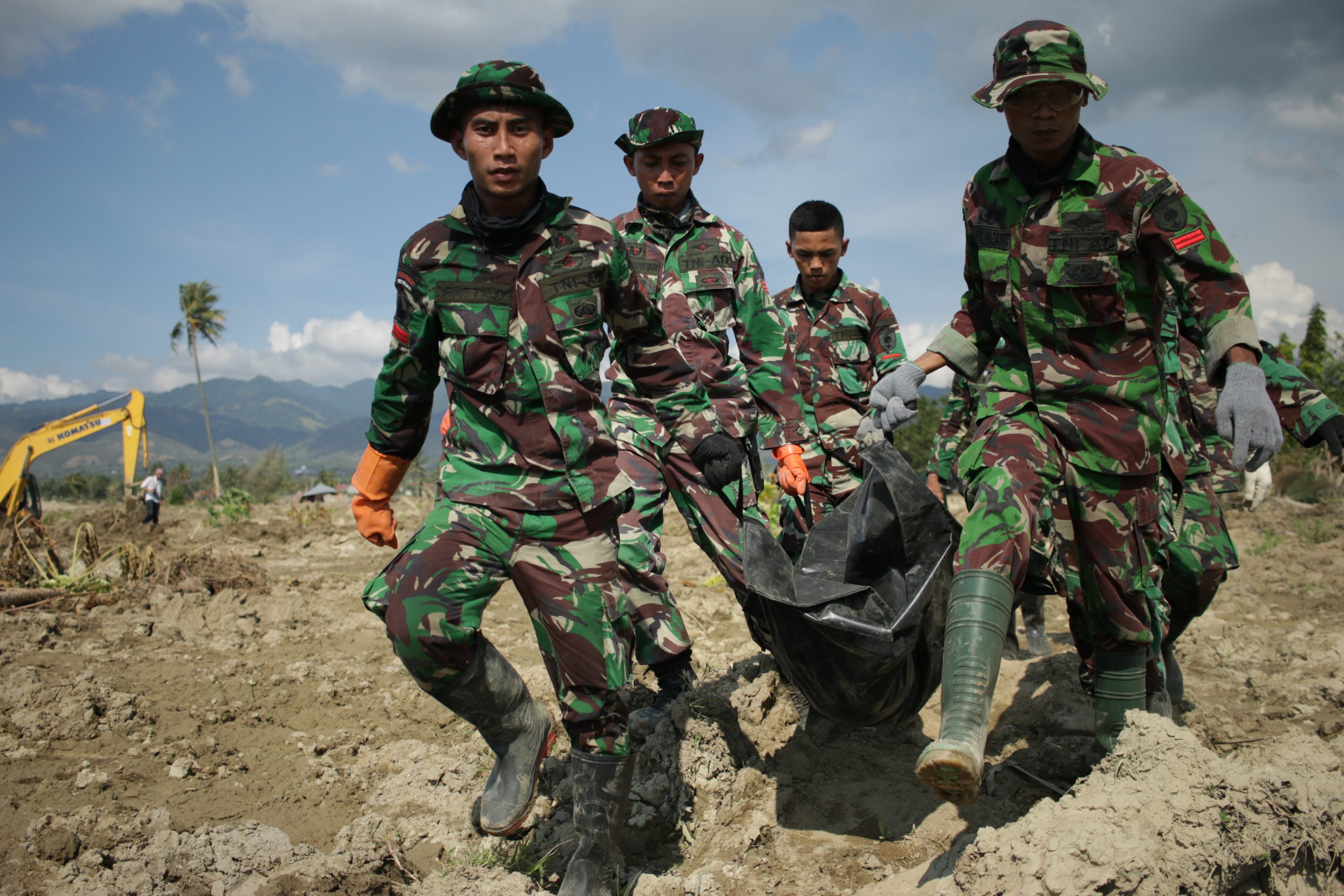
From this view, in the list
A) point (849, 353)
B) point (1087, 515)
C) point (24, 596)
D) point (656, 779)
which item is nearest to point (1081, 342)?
point (1087, 515)

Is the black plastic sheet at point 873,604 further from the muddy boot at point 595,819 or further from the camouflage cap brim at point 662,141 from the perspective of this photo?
the camouflage cap brim at point 662,141

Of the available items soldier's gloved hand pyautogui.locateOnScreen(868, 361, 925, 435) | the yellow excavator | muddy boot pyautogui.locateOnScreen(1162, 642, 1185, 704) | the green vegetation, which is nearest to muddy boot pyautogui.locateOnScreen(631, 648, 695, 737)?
soldier's gloved hand pyautogui.locateOnScreen(868, 361, 925, 435)

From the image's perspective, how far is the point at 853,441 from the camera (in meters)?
5.43

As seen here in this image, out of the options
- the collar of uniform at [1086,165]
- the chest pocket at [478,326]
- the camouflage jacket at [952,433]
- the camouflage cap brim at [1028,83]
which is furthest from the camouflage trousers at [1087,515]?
the camouflage jacket at [952,433]

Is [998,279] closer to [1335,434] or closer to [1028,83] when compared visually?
[1028,83]

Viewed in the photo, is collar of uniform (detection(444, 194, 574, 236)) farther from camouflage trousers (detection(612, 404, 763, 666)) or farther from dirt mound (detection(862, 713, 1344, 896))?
dirt mound (detection(862, 713, 1344, 896))

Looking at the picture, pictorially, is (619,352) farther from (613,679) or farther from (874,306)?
(874,306)

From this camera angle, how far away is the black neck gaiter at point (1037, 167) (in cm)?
269

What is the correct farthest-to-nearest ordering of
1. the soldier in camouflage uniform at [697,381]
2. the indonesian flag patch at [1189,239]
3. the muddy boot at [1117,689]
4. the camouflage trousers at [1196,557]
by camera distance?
the camouflage trousers at [1196,557] → the soldier in camouflage uniform at [697,381] → the muddy boot at [1117,689] → the indonesian flag patch at [1189,239]

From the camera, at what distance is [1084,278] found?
2639 millimetres

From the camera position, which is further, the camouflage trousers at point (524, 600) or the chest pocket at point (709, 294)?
the chest pocket at point (709, 294)

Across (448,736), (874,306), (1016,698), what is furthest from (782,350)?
(448,736)

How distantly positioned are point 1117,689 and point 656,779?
1.58 metres

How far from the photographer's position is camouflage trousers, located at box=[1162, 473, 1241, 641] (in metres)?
3.86
